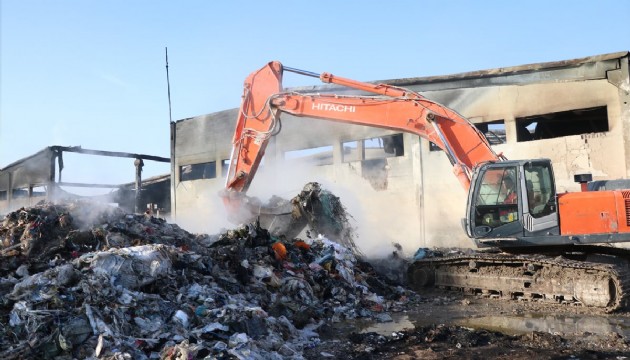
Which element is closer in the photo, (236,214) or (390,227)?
(236,214)

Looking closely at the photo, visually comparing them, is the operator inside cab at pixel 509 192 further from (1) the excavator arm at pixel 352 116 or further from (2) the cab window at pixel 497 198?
(1) the excavator arm at pixel 352 116

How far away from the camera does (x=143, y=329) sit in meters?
5.84

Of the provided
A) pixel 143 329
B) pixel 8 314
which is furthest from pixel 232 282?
pixel 8 314

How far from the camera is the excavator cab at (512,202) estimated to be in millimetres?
7809

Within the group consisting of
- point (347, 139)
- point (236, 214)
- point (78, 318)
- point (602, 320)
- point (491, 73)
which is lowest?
point (602, 320)

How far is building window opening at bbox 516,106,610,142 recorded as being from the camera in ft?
43.9

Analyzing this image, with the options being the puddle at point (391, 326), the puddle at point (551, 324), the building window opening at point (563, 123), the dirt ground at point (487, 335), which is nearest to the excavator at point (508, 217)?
the dirt ground at point (487, 335)

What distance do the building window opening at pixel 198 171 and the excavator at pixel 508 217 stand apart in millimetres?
9628

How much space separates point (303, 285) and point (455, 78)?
8.73 m

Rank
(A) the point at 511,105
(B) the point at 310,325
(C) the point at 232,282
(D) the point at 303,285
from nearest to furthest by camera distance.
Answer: (B) the point at 310,325 → (C) the point at 232,282 → (D) the point at 303,285 → (A) the point at 511,105

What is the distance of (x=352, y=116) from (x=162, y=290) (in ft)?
15.7

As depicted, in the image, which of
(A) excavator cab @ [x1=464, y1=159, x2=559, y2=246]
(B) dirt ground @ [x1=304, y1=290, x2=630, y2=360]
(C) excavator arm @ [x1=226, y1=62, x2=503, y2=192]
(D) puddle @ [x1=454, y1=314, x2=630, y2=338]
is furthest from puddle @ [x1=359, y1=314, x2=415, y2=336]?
(C) excavator arm @ [x1=226, y1=62, x2=503, y2=192]

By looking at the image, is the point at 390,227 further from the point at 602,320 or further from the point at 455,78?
the point at 602,320

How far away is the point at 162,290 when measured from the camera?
685 cm
